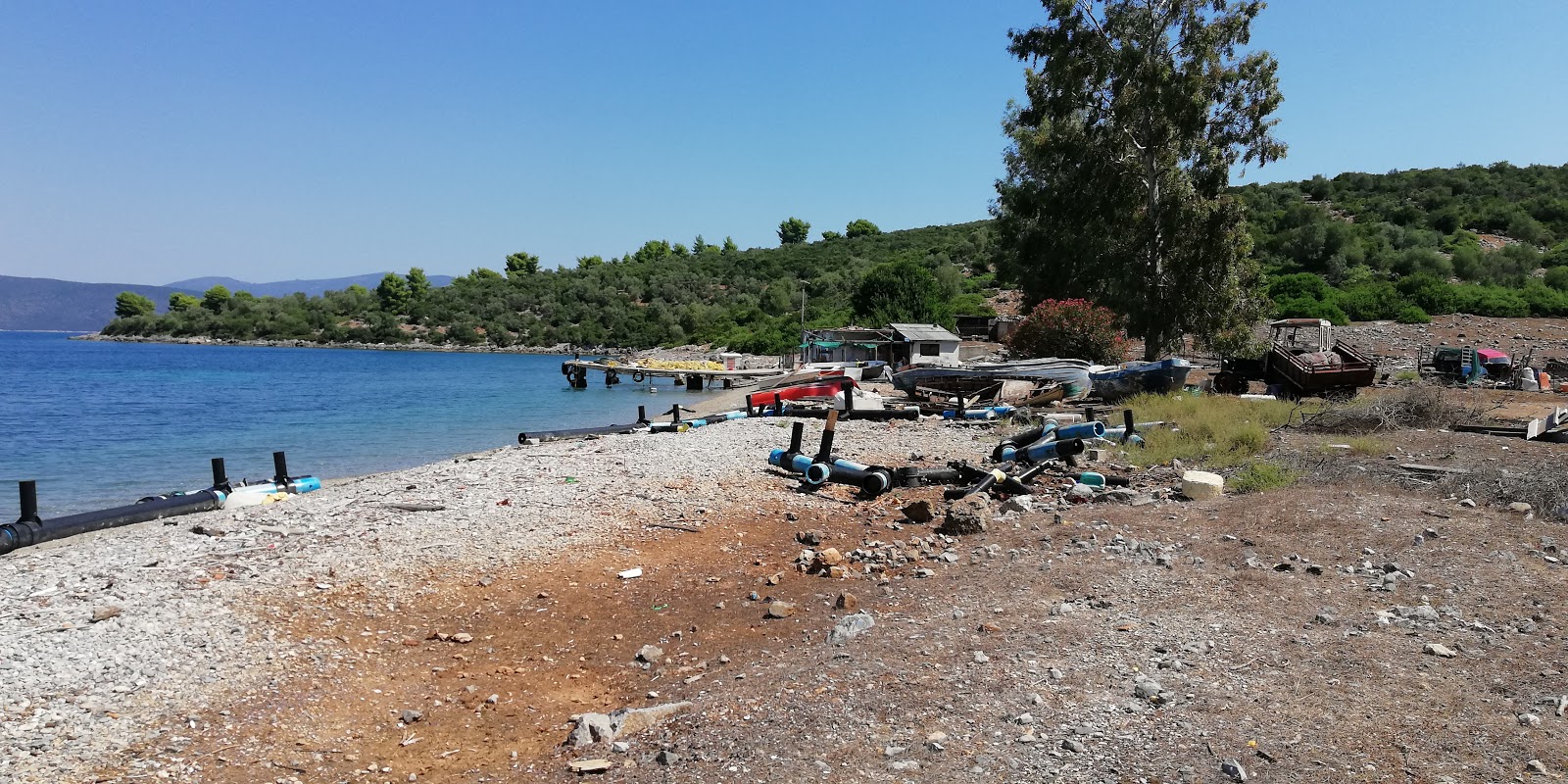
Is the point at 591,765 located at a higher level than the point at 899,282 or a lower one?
lower

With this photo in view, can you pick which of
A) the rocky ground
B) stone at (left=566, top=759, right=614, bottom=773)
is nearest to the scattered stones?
the rocky ground

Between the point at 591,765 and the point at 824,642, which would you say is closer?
the point at 591,765

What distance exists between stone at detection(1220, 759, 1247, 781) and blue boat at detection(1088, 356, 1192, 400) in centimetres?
1919

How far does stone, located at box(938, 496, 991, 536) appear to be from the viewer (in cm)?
928

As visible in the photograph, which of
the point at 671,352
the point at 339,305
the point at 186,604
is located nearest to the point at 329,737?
the point at 186,604

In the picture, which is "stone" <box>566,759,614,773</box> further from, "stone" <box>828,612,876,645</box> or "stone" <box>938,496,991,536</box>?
"stone" <box>938,496,991,536</box>

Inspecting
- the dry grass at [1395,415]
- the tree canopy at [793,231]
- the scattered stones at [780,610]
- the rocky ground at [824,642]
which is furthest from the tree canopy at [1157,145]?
the tree canopy at [793,231]

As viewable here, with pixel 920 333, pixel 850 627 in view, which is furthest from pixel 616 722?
pixel 920 333

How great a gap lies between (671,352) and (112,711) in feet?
234

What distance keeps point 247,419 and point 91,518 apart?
79.6 ft

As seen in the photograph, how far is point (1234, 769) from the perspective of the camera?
4004 millimetres

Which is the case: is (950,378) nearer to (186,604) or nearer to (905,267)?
(186,604)

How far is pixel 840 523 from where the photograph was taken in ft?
34.3

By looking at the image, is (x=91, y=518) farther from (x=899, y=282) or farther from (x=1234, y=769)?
(x=899, y=282)
